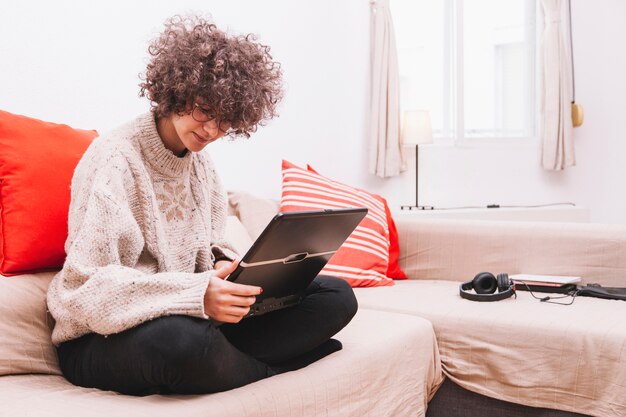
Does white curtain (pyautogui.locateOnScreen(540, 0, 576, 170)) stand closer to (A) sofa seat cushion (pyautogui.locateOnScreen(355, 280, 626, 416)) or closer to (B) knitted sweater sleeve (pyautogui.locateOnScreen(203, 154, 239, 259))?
(A) sofa seat cushion (pyautogui.locateOnScreen(355, 280, 626, 416))

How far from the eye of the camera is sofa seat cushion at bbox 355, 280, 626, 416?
1.57 meters

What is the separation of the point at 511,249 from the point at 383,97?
1.38 m

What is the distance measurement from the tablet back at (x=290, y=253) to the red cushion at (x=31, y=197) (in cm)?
46

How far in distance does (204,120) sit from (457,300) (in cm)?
100

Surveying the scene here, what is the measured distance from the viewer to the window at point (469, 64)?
12.2 feet

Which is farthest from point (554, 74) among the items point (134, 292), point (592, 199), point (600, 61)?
point (134, 292)

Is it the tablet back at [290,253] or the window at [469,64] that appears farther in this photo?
→ the window at [469,64]

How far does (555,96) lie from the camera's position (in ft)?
11.7

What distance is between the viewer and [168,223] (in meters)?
1.37

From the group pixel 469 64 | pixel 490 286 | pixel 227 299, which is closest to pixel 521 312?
pixel 490 286

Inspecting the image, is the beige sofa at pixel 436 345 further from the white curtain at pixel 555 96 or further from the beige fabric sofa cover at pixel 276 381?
the white curtain at pixel 555 96

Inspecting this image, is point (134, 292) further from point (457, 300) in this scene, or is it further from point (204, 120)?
point (457, 300)

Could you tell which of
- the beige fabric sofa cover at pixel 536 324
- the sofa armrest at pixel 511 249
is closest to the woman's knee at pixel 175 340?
the beige fabric sofa cover at pixel 536 324

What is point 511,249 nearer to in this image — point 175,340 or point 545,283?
point 545,283
